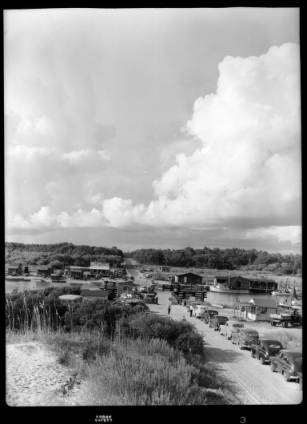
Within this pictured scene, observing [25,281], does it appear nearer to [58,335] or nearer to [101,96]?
[58,335]

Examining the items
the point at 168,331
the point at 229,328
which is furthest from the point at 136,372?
the point at 229,328

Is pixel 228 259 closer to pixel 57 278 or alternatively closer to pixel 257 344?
pixel 257 344

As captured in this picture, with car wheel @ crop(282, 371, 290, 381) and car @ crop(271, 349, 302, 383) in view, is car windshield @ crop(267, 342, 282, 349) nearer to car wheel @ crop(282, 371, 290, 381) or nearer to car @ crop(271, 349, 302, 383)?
car @ crop(271, 349, 302, 383)

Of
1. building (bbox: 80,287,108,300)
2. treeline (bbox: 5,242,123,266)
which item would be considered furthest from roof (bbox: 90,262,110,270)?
building (bbox: 80,287,108,300)

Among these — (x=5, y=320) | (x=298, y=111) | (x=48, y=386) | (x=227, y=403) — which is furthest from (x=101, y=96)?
(x=227, y=403)

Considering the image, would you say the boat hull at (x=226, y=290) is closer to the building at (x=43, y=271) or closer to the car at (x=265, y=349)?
the car at (x=265, y=349)
